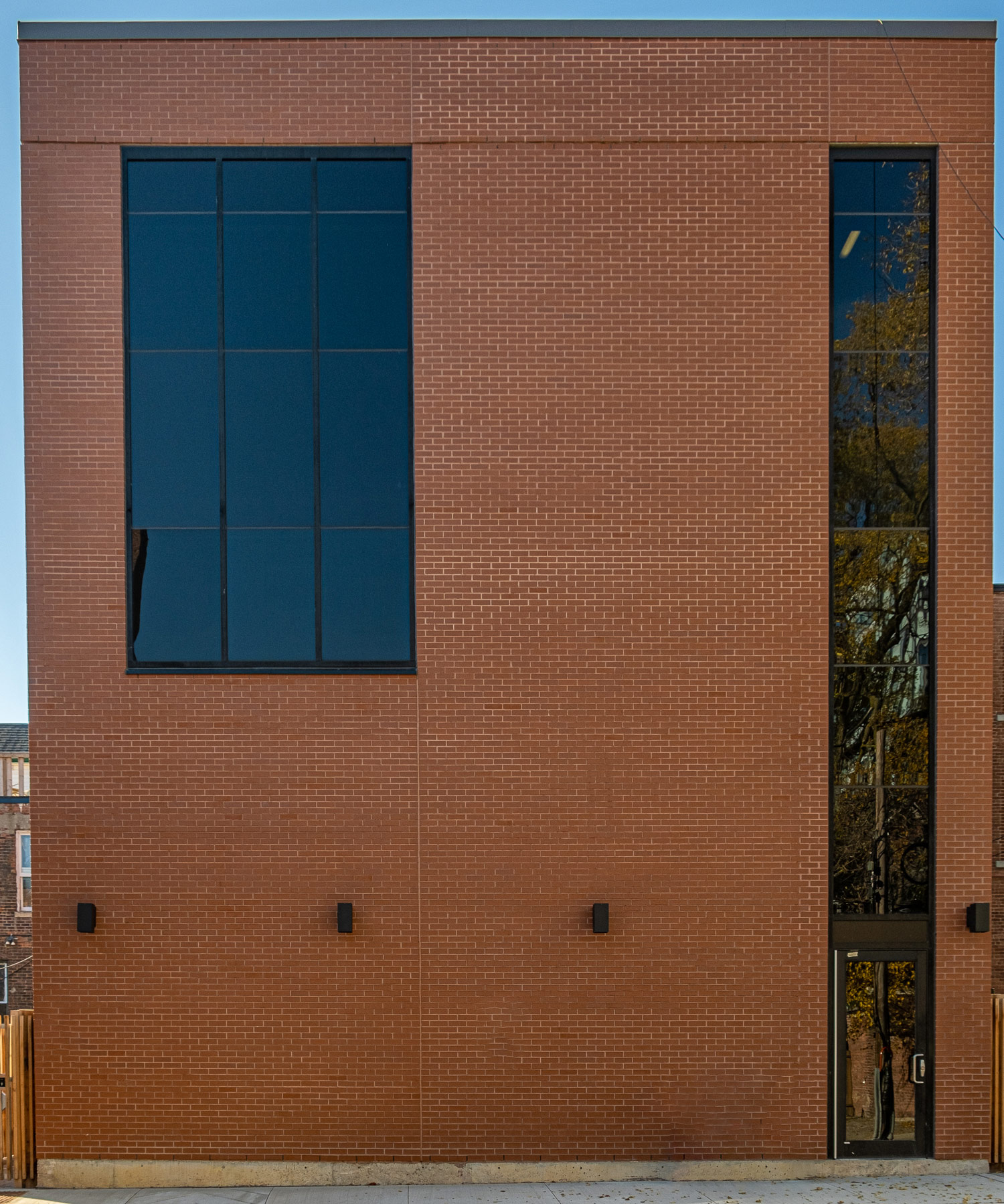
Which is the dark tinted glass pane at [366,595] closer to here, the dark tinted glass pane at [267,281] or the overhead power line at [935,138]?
the dark tinted glass pane at [267,281]

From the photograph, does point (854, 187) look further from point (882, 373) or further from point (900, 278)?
point (882, 373)

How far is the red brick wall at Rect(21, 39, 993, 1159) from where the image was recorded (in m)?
9.27

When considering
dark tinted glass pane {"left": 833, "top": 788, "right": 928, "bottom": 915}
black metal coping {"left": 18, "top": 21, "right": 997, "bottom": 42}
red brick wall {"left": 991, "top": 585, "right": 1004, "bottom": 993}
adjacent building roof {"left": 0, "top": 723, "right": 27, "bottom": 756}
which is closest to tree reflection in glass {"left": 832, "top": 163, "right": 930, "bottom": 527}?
black metal coping {"left": 18, "top": 21, "right": 997, "bottom": 42}

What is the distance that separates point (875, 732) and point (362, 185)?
8.91 m

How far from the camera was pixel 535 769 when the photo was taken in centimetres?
944


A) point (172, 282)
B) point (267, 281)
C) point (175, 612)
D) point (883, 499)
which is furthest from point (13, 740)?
point (883, 499)

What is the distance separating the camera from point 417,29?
9.38 metres

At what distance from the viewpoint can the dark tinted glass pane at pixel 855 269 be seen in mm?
9656

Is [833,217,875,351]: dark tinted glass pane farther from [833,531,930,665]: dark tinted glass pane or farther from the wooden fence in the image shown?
the wooden fence

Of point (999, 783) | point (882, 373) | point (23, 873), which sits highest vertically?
point (882, 373)

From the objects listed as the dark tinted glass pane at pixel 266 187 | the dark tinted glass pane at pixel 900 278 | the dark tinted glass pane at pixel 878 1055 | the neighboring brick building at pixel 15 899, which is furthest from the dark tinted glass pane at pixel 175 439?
the neighboring brick building at pixel 15 899

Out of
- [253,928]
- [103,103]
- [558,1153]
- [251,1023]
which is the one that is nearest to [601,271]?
[103,103]

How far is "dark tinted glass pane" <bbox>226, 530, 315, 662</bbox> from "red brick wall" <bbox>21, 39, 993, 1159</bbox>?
0.44 metres

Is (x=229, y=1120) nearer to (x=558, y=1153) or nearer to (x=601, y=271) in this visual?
(x=558, y=1153)
